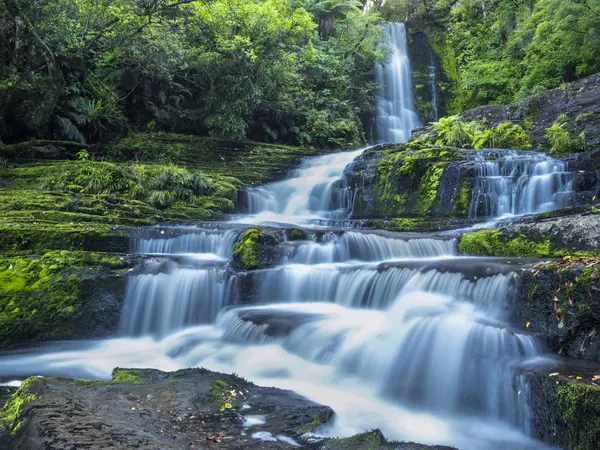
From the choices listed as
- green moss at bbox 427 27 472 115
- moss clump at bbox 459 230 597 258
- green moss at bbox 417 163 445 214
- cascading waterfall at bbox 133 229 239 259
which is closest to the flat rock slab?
moss clump at bbox 459 230 597 258

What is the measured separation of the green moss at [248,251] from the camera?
24.5 ft

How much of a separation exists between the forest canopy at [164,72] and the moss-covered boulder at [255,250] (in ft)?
26.6

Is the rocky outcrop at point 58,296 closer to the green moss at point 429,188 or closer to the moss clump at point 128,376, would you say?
the moss clump at point 128,376

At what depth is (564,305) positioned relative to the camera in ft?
14.1

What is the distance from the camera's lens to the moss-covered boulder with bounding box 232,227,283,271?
7482mm

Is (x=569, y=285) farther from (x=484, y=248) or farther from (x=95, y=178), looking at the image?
(x=95, y=178)

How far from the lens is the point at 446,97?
84.4ft

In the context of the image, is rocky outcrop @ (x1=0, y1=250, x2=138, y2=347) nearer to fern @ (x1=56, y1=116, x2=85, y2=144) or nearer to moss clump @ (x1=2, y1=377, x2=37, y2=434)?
moss clump @ (x1=2, y1=377, x2=37, y2=434)

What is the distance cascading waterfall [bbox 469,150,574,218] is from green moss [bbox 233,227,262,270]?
5487 millimetres

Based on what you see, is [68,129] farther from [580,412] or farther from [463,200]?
[580,412]

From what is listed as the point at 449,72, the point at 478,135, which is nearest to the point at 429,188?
the point at 478,135

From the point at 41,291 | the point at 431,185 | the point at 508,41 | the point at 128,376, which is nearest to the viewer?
the point at 128,376

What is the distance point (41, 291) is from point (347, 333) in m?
4.31

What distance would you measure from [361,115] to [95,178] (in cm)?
1631
